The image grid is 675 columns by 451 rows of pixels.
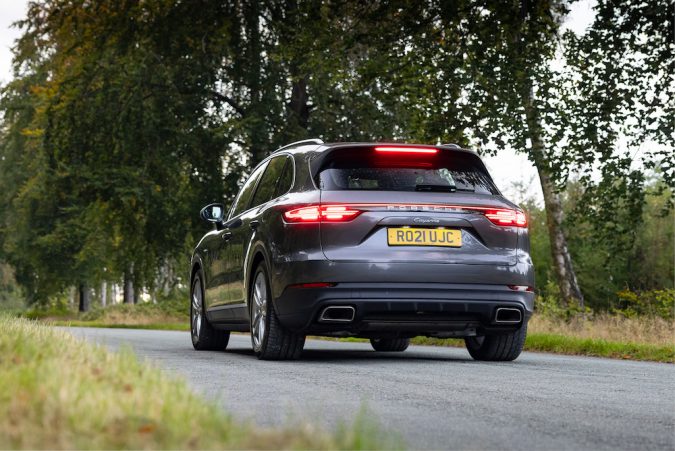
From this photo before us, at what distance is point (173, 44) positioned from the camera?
1083 inches

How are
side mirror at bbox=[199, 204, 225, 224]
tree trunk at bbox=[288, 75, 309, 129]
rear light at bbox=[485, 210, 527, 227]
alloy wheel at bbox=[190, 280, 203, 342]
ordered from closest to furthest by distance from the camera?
rear light at bbox=[485, 210, 527, 227] → side mirror at bbox=[199, 204, 225, 224] → alloy wheel at bbox=[190, 280, 203, 342] → tree trunk at bbox=[288, 75, 309, 129]

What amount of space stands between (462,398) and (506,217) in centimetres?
324

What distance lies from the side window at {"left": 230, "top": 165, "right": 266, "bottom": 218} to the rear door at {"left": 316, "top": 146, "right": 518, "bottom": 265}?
1892 mm

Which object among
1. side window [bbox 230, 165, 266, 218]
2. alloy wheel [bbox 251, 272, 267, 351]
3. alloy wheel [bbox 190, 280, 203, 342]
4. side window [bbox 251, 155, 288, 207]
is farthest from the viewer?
alloy wheel [bbox 190, 280, 203, 342]

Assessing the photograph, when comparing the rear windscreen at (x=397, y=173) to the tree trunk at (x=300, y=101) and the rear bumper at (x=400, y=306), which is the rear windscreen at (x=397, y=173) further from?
the tree trunk at (x=300, y=101)

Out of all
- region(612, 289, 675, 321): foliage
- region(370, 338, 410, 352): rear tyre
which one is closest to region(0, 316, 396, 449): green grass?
region(370, 338, 410, 352): rear tyre

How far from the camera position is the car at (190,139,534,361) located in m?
9.48

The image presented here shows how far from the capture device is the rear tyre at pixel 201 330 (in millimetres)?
12906

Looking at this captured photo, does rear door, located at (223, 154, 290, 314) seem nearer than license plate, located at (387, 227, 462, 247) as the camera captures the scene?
No

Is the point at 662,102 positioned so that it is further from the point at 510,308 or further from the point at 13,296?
the point at 13,296

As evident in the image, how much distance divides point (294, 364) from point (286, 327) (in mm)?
350

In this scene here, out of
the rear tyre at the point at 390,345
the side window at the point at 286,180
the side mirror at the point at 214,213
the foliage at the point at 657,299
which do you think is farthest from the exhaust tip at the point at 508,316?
the foliage at the point at 657,299

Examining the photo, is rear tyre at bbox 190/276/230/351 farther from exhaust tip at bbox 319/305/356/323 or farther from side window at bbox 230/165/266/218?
exhaust tip at bbox 319/305/356/323

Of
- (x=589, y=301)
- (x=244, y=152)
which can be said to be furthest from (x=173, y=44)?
(x=589, y=301)
